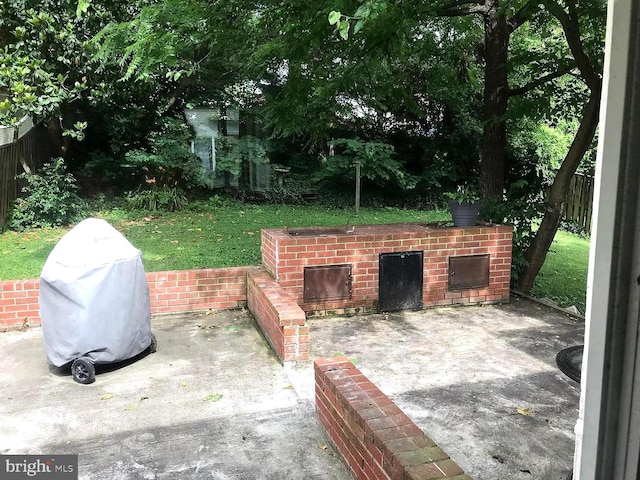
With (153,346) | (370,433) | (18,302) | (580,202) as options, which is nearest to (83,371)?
(153,346)

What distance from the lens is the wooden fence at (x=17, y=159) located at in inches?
388

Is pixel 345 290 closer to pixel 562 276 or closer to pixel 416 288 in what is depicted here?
pixel 416 288

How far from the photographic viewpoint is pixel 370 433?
2770mm

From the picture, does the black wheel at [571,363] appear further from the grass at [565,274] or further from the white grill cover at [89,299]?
the grass at [565,274]

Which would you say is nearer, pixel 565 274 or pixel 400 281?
pixel 400 281

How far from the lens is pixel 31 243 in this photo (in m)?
9.09

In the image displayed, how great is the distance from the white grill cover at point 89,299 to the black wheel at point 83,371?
5cm

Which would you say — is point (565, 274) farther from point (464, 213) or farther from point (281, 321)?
point (281, 321)

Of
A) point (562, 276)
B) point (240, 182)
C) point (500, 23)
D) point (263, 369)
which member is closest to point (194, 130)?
point (240, 182)

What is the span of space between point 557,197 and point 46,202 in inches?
345

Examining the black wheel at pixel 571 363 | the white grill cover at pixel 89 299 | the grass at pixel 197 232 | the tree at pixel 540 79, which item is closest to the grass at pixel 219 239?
the grass at pixel 197 232

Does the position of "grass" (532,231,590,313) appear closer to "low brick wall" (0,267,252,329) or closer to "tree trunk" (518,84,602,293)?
"tree trunk" (518,84,602,293)

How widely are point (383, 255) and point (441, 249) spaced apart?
28.8 inches

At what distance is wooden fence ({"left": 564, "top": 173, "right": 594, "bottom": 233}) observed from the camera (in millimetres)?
12064
